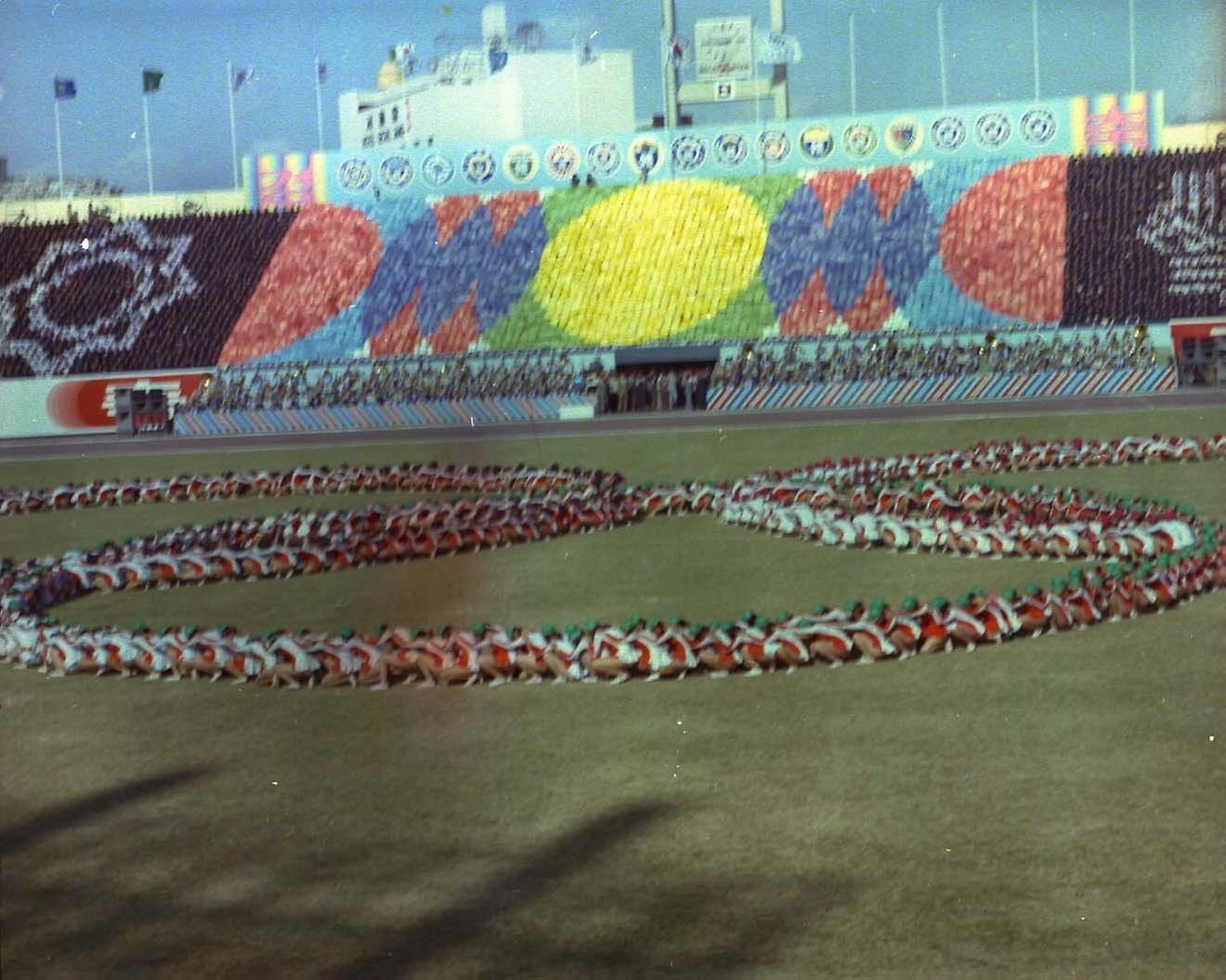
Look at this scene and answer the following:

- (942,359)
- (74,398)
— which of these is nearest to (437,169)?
(74,398)

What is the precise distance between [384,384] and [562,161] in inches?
467

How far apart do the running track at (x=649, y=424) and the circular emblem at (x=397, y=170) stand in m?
14.2

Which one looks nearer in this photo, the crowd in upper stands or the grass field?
the grass field

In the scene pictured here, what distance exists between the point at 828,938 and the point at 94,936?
2.45 m

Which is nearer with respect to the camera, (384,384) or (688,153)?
(384,384)

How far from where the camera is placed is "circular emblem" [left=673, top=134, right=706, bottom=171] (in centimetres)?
4994

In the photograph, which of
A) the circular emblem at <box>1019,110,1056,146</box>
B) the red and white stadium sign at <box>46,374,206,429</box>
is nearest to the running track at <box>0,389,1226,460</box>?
the red and white stadium sign at <box>46,374,206,429</box>

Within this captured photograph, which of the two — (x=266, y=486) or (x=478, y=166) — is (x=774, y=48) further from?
(x=266, y=486)

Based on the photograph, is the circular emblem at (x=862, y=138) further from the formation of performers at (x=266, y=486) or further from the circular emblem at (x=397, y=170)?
the formation of performers at (x=266, y=486)

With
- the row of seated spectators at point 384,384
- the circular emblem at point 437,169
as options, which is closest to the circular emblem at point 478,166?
the circular emblem at point 437,169

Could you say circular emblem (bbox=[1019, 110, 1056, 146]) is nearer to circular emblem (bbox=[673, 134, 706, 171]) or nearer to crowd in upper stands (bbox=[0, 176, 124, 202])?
circular emblem (bbox=[673, 134, 706, 171])

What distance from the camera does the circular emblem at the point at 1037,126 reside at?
48219mm

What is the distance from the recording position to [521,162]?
50812 millimetres

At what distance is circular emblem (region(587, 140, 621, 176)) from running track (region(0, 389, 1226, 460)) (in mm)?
12720
